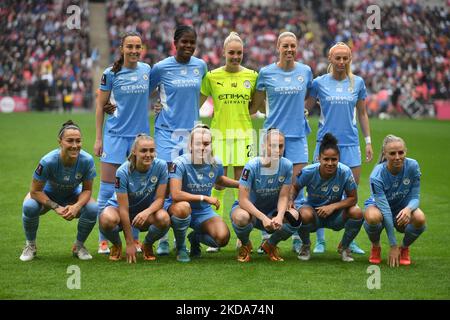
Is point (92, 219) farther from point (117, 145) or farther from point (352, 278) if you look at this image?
point (352, 278)

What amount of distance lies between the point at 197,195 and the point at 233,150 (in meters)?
1.07

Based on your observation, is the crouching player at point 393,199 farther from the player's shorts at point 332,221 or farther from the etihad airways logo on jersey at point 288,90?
the etihad airways logo on jersey at point 288,90

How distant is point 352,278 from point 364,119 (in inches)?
92.0

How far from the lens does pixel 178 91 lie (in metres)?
8.47

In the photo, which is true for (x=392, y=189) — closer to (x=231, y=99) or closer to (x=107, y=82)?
(x=231, y=99)

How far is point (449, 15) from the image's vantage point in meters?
35.6

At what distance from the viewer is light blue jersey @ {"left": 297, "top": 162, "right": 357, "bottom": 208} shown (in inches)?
311

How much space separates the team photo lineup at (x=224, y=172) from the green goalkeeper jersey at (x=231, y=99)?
1 centimetres

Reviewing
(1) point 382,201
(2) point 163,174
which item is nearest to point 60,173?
(2) point 163,174

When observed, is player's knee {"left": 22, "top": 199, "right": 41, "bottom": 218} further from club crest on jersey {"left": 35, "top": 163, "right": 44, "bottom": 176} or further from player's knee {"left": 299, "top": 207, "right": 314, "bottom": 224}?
player's knee {"left": 299, "top": 207, "right": 314, "bottom": 224}

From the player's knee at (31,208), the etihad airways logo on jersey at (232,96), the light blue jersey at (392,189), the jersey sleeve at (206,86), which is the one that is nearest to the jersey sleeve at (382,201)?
the light blue jersey at (392,189)

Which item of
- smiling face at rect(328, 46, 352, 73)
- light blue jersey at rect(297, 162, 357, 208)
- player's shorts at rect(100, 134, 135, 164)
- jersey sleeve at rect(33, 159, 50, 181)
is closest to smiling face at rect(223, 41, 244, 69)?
smiling face at rect(328, 46, 352, 73)

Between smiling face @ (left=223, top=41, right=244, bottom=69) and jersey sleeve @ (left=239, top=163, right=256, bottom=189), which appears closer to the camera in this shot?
jersey sleeve @ (left=239, top=163, right=256, bottom=189)

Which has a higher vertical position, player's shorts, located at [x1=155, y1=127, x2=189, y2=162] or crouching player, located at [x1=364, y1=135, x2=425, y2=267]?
player's shorts, located at [x1=155, y1=127, x2=189, y2=162]
